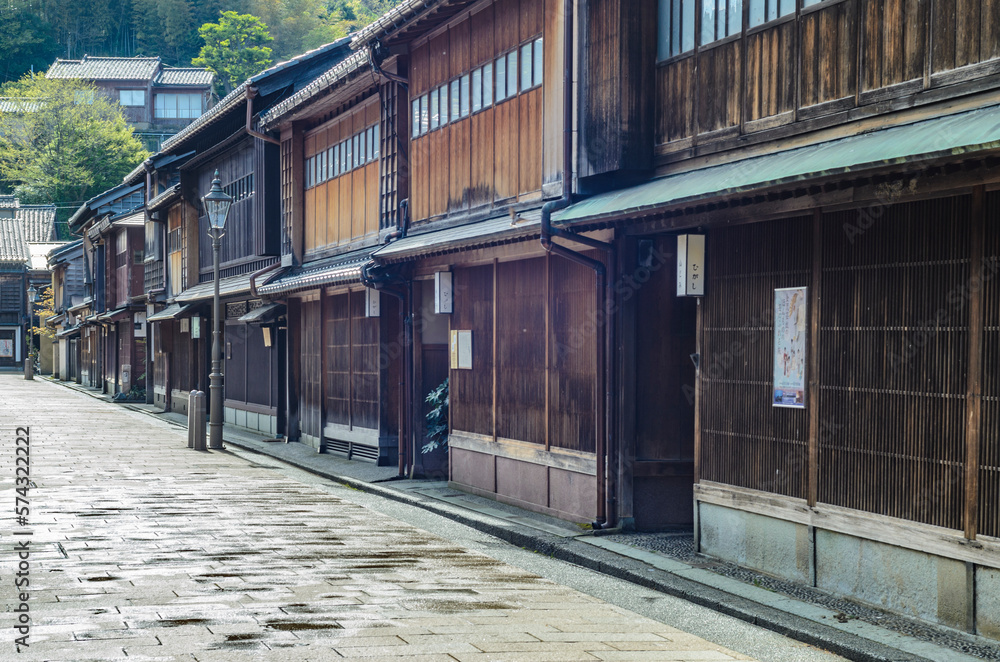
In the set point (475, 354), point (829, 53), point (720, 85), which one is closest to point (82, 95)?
point (475, 354)

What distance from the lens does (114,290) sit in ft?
170

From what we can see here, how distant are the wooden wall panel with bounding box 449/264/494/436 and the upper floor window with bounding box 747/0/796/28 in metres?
6.09

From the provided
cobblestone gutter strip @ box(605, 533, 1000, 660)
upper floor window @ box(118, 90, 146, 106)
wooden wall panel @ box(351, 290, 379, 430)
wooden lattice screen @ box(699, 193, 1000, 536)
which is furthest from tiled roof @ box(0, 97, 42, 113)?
wooden lattice screen @ box(699, 193, 1000, 536)

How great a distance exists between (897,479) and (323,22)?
100642 millimetres

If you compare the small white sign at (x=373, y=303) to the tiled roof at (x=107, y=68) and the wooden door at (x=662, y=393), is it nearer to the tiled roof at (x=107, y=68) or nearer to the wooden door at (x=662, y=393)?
the wooden door at (x=662, y=393)

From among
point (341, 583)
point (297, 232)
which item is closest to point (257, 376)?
point (297, 232)

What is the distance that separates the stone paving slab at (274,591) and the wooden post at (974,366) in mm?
2024

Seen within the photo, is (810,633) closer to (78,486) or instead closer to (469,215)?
(469,215)

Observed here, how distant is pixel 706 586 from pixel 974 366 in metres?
3.13

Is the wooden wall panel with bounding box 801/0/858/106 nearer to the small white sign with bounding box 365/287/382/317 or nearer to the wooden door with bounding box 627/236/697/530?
the wooden door with bounding box 627/236/697/530

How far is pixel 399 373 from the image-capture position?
19.8 metres

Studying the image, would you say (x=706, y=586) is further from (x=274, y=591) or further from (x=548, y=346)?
(x=548, y=346)

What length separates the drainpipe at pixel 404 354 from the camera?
17453 mm

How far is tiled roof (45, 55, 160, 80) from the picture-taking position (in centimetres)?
9175
